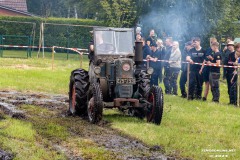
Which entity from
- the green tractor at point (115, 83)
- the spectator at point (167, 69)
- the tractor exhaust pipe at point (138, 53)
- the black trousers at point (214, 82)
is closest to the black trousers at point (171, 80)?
the spectator at point (167, 69)

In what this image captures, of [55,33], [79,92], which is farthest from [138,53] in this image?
[55,33]

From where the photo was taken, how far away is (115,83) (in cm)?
1294

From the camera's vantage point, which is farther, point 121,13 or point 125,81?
point 121,13

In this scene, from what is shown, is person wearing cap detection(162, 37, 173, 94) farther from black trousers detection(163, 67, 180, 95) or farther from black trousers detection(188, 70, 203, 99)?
black trousers detection(188, 70, 203, 99)

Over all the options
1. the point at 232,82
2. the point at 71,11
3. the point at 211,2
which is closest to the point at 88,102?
the point at 232,82

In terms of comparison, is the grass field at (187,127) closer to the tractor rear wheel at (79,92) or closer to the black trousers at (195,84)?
the black trousers at (195,84)

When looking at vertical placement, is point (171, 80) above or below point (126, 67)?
below

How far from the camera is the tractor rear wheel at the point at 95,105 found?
12102 mm

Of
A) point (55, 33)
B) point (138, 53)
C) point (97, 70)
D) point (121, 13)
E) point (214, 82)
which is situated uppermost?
point (121, 13)

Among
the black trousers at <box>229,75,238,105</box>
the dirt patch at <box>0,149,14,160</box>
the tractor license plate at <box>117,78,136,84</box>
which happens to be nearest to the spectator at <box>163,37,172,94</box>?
the black trousers at <box>229,75,238,105</box>

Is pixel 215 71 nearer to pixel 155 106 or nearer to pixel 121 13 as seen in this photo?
pixel 155 106

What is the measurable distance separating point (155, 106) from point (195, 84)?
578 centimetres

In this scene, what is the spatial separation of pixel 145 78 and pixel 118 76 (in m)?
0.73

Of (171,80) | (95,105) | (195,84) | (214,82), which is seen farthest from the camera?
(171,80)
